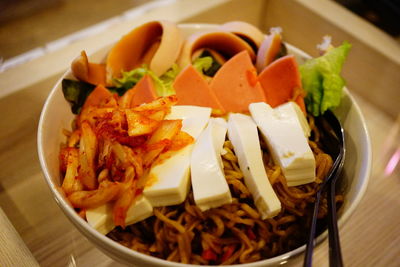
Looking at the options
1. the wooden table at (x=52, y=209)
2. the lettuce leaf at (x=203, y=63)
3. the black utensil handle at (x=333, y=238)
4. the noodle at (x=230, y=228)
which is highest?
the lettuce leaf at (x=203, y=63)

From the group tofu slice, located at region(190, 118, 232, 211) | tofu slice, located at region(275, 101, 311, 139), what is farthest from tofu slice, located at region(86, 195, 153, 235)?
tofu slice, located at region(275, 101, 311, 139)

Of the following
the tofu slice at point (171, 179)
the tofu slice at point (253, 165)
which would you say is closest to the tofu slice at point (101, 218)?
the tofu slice at point (171, 179)

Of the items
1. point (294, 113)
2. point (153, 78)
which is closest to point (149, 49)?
point (153, 78)

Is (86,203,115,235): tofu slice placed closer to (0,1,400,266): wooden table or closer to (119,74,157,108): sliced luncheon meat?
(0,1,400,266): wooden table

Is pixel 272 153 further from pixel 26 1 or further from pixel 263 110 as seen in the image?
pixel 26 1

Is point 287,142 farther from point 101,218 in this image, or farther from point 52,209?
point 52,209

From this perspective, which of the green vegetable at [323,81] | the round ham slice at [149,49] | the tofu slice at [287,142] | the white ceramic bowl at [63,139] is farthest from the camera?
the round ham slice at [149,49]

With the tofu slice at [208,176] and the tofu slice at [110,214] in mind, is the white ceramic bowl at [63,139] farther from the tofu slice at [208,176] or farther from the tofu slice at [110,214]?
the tofu slice at [208,176]

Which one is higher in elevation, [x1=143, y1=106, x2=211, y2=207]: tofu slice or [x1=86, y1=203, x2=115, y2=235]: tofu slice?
[x1=143, y1=106, x2=211, y2=207]: tofu slice
